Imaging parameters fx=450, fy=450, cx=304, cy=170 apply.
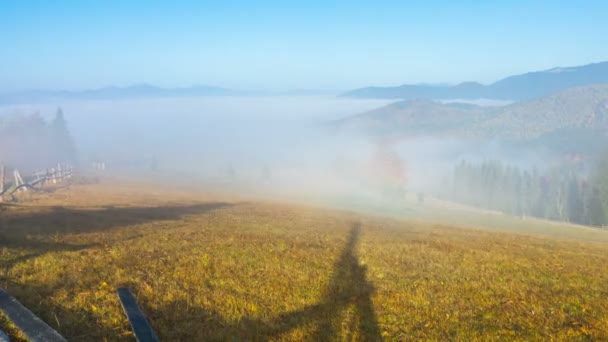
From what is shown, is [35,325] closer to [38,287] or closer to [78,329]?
[78,329]

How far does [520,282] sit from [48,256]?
781 inches

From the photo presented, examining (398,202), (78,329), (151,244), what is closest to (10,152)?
(398,202)

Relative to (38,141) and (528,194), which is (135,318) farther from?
(528,194)

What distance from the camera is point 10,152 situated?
131875mm

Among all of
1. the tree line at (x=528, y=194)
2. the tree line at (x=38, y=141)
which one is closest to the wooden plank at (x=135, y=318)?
the tree line at (x=38, y=141)

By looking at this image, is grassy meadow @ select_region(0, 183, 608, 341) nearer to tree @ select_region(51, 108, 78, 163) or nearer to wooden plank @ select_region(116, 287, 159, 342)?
wooden plank @ select_region(116, 287, 159, 342)

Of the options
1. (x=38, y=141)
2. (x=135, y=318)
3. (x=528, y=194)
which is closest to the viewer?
(x=135, y=318)

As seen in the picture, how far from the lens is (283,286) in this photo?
1617cm

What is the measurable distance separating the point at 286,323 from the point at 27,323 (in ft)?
20.9

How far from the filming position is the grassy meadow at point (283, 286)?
12.5m

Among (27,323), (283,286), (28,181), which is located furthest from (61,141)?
(27,323)

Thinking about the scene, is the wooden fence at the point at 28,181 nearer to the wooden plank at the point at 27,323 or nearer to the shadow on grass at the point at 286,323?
the wooden plank at the point at 27,323

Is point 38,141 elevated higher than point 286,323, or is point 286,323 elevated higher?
point 286,323

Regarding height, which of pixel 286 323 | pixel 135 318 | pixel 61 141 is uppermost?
pixel 135 318
